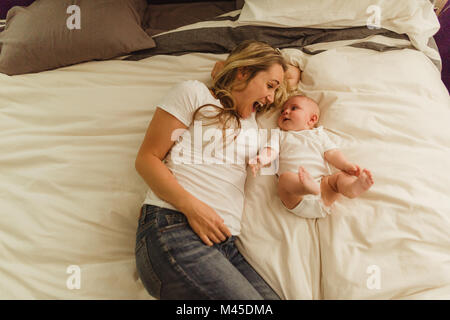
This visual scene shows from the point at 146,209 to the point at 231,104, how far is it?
1.49 ft

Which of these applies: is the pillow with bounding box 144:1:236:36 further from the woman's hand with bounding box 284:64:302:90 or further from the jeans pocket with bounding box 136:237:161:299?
the jeans pocket with bounding box 136:237:161:299

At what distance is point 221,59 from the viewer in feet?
4.39

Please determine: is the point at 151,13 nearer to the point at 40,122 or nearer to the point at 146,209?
the point at 40,122

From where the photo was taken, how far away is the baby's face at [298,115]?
1108mm

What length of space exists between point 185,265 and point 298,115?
641 millimetres

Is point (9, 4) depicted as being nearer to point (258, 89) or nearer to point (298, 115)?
point (258, 89)

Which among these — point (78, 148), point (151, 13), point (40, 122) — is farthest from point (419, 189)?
point (151, 13)

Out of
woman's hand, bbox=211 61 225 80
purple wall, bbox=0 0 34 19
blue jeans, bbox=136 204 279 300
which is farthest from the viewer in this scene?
purple wall, bbox=0 0 34 19

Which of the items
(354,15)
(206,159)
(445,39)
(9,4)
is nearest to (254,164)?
(206,159)

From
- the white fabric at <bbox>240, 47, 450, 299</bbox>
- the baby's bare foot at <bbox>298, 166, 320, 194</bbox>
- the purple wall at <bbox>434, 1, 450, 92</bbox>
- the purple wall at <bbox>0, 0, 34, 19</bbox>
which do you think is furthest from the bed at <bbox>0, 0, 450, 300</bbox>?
the purple wall at <bbox>0, 0, 34, 19</bbox>

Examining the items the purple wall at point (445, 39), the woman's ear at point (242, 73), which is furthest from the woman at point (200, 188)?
the purple wall at point (445, 39)

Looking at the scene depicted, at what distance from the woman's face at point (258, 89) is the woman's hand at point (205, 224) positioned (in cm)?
38

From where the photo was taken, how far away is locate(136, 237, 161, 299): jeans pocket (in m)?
0.83

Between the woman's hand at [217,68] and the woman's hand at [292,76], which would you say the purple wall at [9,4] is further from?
the woman's hand at [292,76]
